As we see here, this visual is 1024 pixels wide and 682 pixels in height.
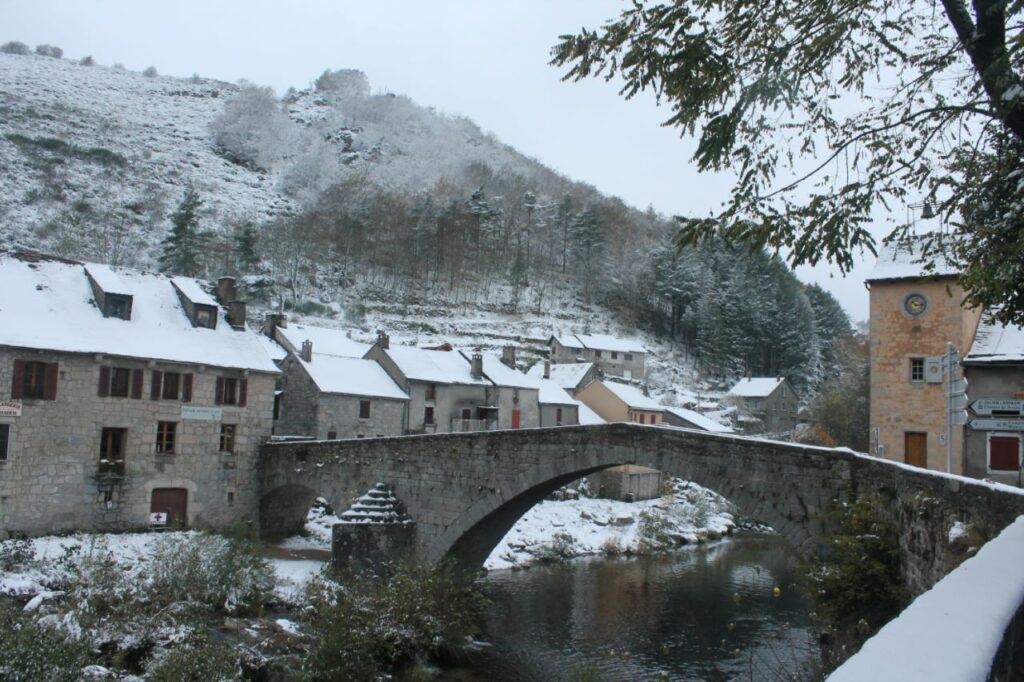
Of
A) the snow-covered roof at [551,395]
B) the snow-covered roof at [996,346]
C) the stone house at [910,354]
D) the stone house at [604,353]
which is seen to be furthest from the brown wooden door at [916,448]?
the stone house at [604,353]

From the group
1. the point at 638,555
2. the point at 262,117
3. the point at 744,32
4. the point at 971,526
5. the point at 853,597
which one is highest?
the point at 262,117

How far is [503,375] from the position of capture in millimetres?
40562

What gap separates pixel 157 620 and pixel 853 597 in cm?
1243

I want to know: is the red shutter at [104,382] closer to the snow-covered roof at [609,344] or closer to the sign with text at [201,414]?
the sign with text at [201,414]

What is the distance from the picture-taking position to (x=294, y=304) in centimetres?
5944

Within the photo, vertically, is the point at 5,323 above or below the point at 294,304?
below

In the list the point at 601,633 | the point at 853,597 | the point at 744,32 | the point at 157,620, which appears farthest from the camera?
the point at 601,633

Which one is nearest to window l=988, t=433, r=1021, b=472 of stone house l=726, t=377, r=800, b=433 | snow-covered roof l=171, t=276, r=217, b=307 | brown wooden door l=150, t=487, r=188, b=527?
brown wooden door l=150, t=487, r=188, b=527

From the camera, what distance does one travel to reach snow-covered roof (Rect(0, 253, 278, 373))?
21.4 meters

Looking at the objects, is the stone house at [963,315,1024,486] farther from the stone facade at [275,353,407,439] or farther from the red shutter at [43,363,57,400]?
the red shutter at [43,363,57,400]

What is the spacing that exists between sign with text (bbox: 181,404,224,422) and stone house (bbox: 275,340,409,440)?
6299mm

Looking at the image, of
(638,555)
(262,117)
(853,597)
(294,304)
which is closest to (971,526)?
(853,597)

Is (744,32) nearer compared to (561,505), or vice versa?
(744,32)

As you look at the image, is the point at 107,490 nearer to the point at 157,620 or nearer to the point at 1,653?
the point at 157,620
